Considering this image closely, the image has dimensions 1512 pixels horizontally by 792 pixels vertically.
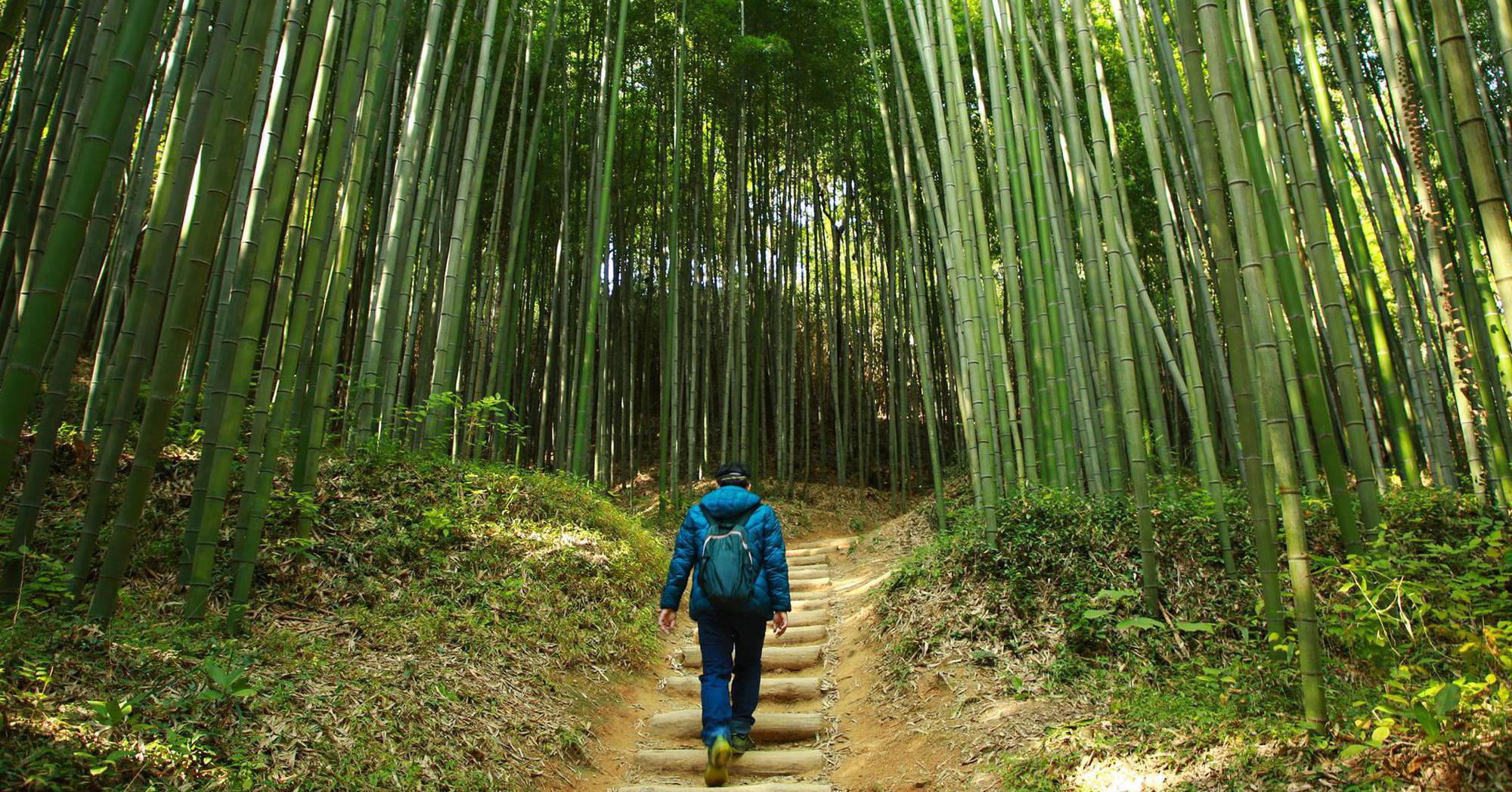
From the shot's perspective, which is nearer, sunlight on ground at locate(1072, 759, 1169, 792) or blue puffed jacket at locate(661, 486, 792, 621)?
sunlight on ground at locate(1072, 759, 1169, 792)

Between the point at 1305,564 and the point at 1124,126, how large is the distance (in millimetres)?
6620

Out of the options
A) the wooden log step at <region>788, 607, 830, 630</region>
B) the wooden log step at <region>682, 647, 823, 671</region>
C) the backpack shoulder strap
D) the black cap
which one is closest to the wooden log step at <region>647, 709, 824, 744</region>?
the wooden log step at <region>682, 647, 823, 671</region>

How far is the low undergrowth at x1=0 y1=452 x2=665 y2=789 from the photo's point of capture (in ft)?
6.13

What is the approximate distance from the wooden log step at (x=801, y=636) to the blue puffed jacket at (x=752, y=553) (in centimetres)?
149

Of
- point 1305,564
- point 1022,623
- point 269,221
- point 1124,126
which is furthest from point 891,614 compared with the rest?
point 1124,126

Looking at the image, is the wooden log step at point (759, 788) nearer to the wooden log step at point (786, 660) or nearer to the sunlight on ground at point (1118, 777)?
the sunlight on ground at point (1118, 777)

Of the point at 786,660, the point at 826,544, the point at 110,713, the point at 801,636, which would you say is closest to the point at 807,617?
the point at 801,636

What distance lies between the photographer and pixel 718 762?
105 inches

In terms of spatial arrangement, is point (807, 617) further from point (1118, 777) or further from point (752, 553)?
point (1118, 777)

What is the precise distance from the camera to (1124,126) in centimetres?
746

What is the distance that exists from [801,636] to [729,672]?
5.21 ft

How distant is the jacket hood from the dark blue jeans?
346 millimetres

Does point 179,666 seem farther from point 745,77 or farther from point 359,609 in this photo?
point 745,77

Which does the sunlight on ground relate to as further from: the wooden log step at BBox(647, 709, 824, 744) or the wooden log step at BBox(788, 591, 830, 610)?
the wooden log step at BBox(788, 591, 830, 610)
